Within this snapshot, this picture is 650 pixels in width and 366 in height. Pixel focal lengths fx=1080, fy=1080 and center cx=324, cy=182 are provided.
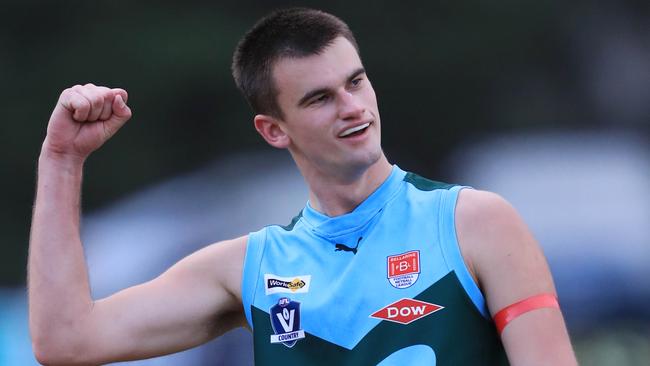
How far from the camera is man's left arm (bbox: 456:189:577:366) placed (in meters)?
2.90

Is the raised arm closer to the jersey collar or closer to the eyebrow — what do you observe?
the jersey collar

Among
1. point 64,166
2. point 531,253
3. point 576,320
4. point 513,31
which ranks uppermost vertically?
point 513,31

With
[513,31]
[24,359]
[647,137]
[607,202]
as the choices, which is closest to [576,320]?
[607,202]

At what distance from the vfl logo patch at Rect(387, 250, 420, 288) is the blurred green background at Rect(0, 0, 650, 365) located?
2421mm

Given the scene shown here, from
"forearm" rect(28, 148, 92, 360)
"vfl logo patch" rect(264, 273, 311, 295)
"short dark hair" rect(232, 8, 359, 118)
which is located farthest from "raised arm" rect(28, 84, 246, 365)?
"short dark hair" rect(232, 8, 359, 118)

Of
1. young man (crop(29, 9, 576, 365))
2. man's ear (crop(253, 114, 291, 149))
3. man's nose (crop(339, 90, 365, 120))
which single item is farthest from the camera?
man's ear (crop(253, 114, 291, 149))

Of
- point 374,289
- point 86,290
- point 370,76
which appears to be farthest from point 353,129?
point 370,76

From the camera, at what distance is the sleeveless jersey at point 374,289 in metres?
3.07

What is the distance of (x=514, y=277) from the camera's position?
2961mm

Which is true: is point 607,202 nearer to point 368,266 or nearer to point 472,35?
point 472,35

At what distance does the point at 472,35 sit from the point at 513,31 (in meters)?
0.22

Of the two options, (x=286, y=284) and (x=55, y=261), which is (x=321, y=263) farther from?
(x=55, y=261)

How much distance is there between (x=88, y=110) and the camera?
3316 millimetres

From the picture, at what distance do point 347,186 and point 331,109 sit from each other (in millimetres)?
247
